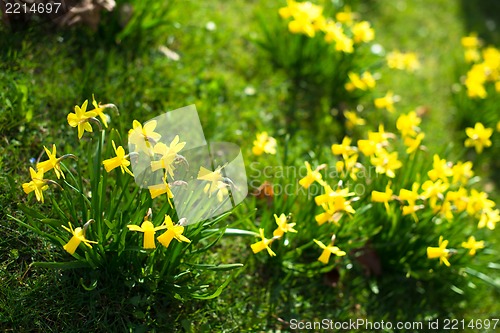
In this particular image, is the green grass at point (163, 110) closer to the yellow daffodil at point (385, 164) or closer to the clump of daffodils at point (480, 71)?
the clump of daffodils at point (480, 71)

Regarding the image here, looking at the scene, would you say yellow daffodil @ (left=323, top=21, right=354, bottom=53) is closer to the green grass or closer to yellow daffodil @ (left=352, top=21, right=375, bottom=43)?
yellow daffodil @ (left=352, top=21, right=375, bottom=43)

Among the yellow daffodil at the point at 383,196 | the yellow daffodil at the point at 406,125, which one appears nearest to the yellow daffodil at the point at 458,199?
the yellow daffodil at the point at 383,196

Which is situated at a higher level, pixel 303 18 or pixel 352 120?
pixel 303 18

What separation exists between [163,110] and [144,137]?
3.27 feet

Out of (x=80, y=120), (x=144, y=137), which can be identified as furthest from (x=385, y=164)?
(x=80, y=120)

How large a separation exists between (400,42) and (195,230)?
2820 millimetres

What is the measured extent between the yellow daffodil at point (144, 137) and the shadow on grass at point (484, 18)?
3.61 metres

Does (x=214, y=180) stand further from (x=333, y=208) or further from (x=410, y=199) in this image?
(x=410, y=199)

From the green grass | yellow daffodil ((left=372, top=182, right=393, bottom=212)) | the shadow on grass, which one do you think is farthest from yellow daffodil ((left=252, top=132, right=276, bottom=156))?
the shadow on grass

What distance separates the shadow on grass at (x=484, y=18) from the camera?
4.44 m

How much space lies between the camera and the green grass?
2.04m

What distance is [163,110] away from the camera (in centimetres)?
279

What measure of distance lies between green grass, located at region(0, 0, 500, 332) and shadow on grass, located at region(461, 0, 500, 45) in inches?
36.2

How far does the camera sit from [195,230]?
1.98 metres
